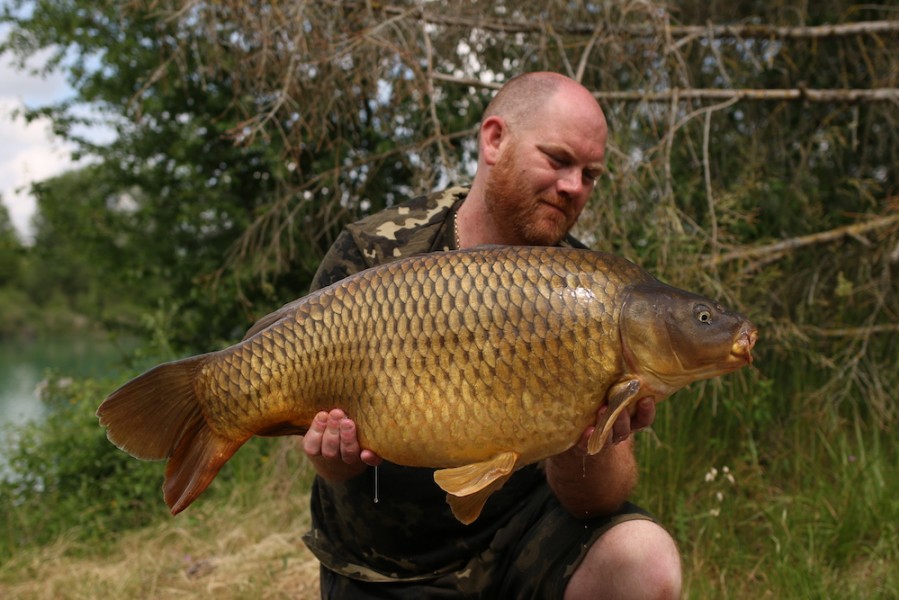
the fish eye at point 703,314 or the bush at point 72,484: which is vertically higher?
the fish eye at point 703,314

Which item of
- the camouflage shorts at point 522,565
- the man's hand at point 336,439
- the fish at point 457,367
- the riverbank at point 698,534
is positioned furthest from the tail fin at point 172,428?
the riverbank at point 698,534

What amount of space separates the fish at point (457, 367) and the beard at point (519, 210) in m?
0.49

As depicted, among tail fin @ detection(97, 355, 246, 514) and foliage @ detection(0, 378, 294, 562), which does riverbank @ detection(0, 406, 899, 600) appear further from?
tail fin @ detection(97, 355, 246, 514)

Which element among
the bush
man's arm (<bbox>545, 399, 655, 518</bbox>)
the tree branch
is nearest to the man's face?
man's arm (<bbox>545, 399, 655, 518</bbox>)

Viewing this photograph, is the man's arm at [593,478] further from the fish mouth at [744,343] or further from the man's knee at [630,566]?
the fish mouth at [744,343]

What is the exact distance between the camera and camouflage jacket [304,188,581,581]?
167 cm

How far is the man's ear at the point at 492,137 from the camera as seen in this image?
1829 mm

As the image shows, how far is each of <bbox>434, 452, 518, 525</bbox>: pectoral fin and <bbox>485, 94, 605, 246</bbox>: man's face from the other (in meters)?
0.66

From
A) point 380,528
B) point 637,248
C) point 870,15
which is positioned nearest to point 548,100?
point 380,528

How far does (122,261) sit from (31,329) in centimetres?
2032

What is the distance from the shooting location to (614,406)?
3.82 feet

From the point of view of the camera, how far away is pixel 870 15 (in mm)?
3570

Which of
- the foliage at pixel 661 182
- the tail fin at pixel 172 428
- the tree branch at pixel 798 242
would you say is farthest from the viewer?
the tree branch at pixel 798 242

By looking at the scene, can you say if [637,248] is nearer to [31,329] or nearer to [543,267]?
[543,267]
